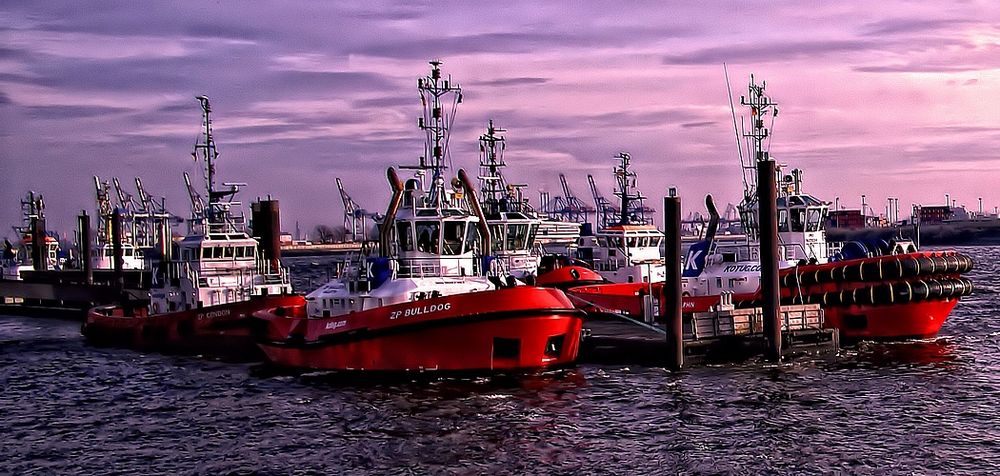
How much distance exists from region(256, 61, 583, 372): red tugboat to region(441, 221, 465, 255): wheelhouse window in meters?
0.03

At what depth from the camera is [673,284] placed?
28.2 meters

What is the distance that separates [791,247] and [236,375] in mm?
22102

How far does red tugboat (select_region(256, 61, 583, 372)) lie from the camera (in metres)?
27.1

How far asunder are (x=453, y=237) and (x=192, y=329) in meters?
12.5

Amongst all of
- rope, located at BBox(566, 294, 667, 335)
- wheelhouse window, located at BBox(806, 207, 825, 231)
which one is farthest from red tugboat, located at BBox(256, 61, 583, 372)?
wheelhouse window, located at BBox(806, 207, 825, 231)

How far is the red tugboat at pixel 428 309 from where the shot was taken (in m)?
27.1

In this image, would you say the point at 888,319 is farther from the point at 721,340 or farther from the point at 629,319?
the point at 629,319

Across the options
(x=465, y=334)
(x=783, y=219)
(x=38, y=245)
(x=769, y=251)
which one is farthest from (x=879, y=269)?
(x=38, y=245)

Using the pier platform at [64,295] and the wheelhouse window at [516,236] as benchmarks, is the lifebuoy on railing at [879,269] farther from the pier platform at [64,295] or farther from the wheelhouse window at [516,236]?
the pier platform at [64,295]

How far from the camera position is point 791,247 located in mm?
40844

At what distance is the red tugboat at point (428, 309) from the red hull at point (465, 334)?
0.09ft

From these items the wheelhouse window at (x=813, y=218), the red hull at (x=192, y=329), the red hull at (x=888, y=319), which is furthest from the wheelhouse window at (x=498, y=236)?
the red hull at (x=888, y=319)

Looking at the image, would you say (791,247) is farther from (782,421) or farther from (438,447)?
(438,447)

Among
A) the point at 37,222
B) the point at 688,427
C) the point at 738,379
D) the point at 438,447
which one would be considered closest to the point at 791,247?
the point at 738,379
